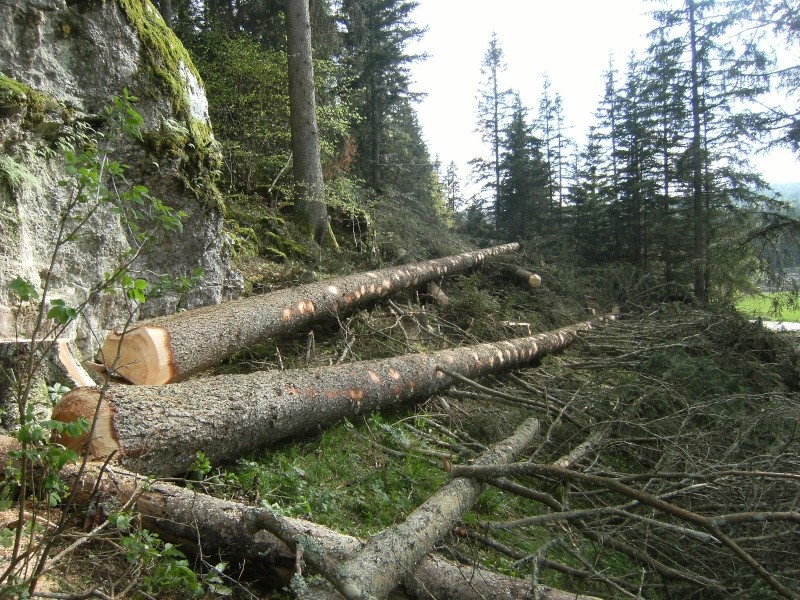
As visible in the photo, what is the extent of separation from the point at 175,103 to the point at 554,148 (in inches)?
946

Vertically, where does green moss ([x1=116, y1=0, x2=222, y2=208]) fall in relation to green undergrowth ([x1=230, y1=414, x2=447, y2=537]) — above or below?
→ above

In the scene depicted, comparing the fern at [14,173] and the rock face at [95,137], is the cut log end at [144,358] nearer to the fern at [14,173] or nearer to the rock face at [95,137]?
the rock face at [95,137]

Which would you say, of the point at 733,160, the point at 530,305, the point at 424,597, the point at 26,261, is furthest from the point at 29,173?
the point at 733,160

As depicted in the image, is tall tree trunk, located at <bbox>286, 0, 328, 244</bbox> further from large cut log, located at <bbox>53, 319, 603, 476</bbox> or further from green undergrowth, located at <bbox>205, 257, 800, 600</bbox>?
large cut log, located at <bbox>53, 319, 603, 476</bbox>

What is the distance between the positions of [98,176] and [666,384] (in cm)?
525

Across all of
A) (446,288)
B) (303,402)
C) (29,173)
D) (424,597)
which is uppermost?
(29,173)

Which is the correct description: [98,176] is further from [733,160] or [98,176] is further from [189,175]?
[733,160]

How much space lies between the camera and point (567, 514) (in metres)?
2.74

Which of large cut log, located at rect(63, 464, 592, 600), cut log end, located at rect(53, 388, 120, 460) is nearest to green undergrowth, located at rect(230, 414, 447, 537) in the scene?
large cut log, located at rect(63, 464, 592, 600)

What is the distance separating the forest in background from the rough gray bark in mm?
6397

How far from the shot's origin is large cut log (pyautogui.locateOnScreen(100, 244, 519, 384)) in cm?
404

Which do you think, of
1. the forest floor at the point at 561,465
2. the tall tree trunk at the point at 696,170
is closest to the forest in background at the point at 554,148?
the tall tree trunk at the point at 696,170

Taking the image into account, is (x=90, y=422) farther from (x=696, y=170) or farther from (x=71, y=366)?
(x=696, y=170)

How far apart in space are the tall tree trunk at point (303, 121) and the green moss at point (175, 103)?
3.54 metres
